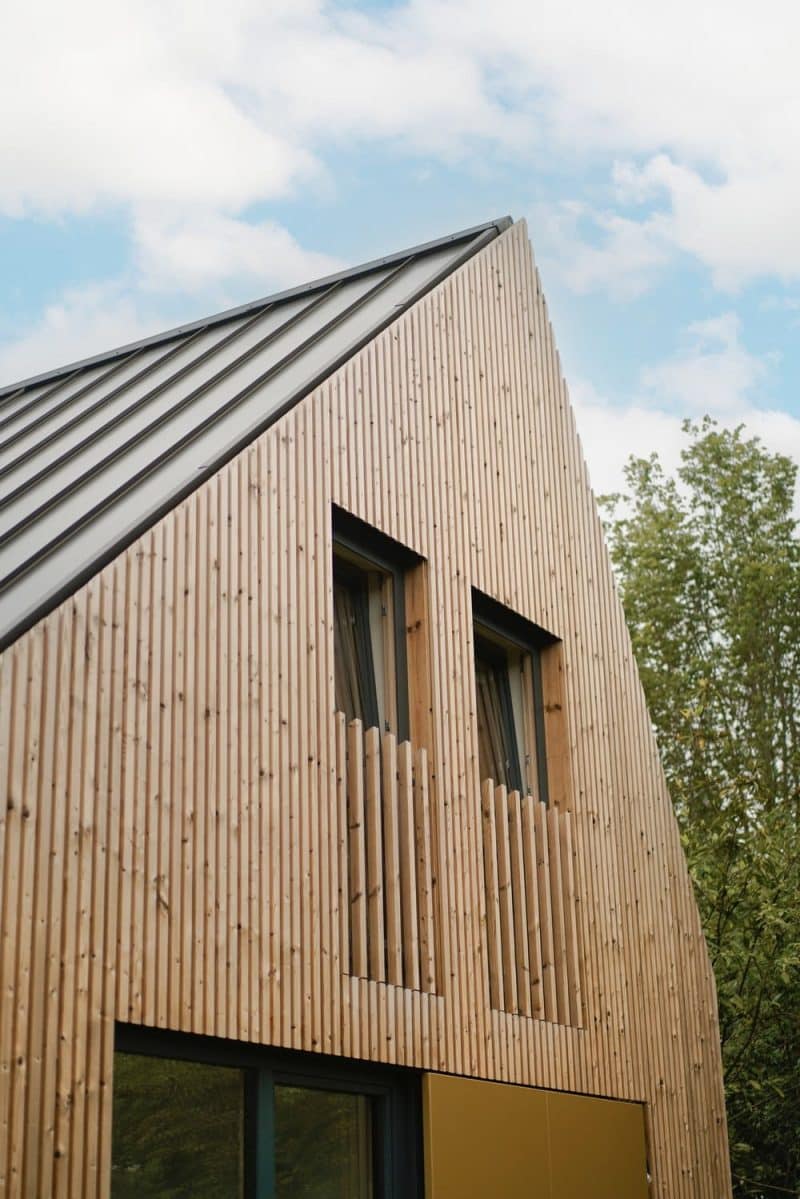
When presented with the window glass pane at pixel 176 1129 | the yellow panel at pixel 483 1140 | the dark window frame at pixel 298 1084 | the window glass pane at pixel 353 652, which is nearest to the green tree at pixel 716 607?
the yellow panel at pixel 483 1140

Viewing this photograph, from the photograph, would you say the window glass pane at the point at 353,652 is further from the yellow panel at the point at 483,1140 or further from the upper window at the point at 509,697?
the yellow panel at the point at 483,1140

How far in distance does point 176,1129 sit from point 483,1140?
209cm

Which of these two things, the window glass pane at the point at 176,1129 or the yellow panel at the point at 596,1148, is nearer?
the window glass pane at the point at 176,1129

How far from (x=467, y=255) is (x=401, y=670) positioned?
10.0 feet

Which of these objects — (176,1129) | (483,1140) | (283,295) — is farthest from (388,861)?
(283,295)

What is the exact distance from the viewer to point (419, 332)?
8281 mm

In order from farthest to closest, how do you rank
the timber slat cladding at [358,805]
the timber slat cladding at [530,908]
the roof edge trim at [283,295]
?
the roof edge trim at [283,295] < the timber slat cladding at [530,908] < the timber slat cladding at [358,805]

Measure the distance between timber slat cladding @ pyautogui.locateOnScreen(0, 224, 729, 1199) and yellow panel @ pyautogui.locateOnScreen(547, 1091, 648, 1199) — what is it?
13 cm

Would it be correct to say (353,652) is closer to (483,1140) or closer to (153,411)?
(153,411)

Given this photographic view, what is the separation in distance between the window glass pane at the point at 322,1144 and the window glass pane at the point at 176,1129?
239 millimetres

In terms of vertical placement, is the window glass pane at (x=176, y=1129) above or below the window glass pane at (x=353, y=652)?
below

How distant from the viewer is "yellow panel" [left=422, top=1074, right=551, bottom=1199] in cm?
657

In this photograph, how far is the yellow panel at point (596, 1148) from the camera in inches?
298

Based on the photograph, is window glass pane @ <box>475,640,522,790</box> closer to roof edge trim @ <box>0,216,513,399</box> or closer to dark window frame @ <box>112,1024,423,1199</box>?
dark window frame @ <box>112,1024,423,1199</box>
